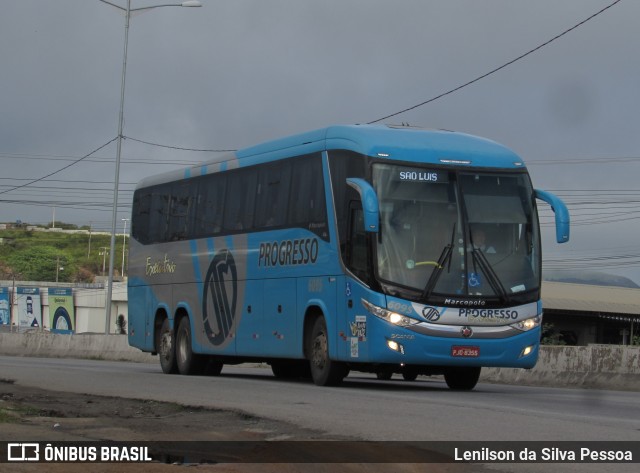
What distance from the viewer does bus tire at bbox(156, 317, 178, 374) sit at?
25.9m

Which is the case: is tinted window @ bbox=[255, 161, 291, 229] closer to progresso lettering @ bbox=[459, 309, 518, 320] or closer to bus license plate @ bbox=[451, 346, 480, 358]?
progresso lettering @ bbox=[459, 309, 518, 320]

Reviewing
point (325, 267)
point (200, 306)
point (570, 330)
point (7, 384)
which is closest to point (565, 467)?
point (325, 267)

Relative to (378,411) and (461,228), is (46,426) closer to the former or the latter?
(378,411)

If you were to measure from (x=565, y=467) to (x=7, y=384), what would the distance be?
12.6 meters

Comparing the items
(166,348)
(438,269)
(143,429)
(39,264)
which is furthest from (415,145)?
(39,264)

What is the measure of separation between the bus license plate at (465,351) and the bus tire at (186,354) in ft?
27.0

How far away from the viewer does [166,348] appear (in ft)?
86.2

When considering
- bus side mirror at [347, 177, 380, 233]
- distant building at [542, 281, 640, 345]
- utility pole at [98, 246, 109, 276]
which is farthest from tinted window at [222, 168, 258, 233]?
utility pole at [98, 246, 109, 276]

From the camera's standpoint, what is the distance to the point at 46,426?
12.5 metres

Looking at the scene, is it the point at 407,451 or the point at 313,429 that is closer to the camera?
the point at 407,451

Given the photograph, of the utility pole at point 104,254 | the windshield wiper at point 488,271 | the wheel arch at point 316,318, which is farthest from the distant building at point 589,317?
the utility pole at point 104,254

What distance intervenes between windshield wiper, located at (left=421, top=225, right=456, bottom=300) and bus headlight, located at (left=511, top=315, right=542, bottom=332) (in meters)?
1.43

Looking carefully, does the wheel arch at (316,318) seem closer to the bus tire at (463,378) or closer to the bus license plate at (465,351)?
the bus license plate at (465,351)

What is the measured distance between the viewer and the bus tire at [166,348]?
25.9m
